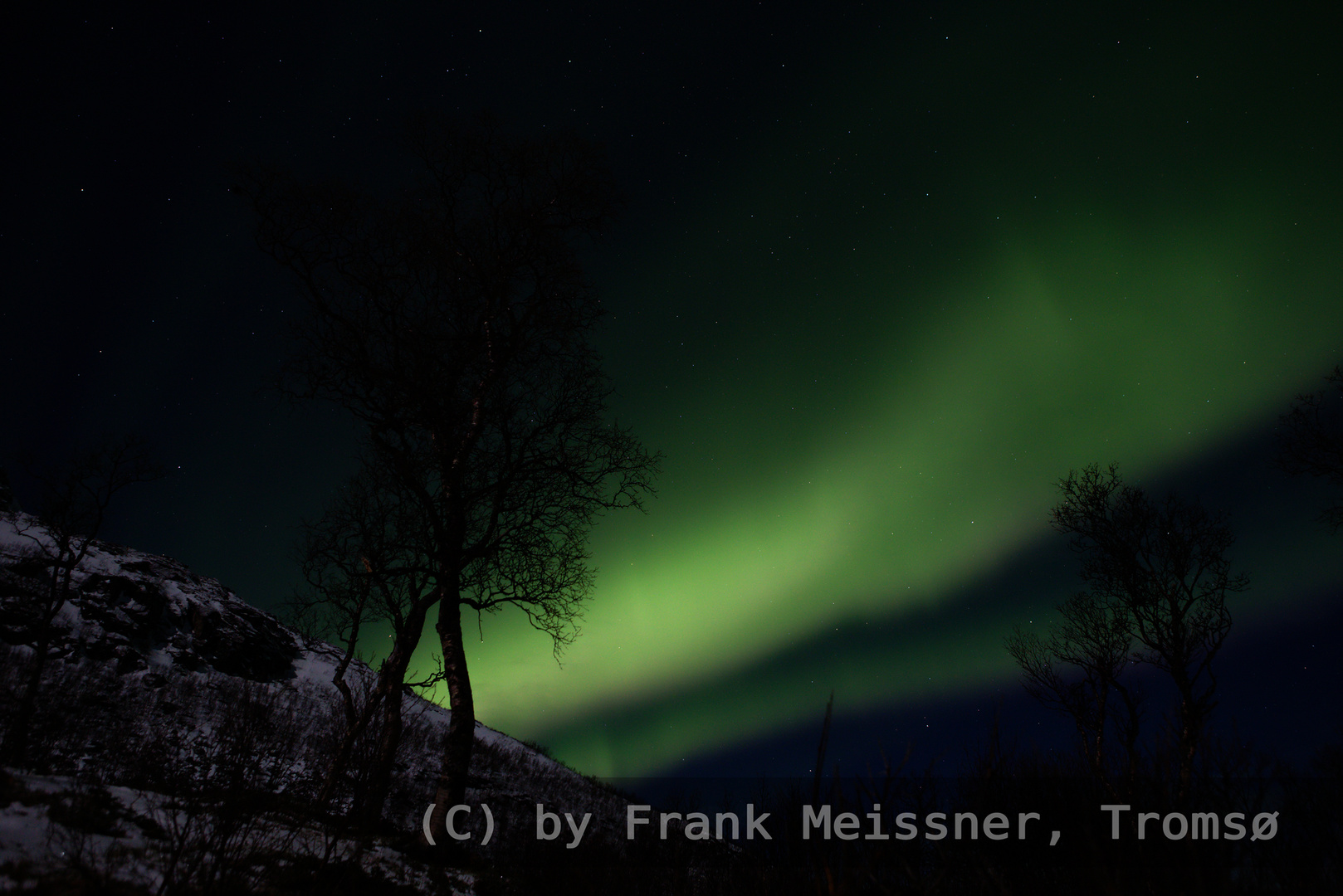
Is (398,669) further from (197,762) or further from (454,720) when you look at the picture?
(197,762)

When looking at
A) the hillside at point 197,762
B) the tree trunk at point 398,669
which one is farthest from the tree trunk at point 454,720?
the tree trunk at point 398,669

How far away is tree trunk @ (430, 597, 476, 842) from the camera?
31.1 ft

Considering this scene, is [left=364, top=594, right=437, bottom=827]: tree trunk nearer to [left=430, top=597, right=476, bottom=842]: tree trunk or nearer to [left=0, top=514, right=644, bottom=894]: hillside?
[left=0, top=514, right=644, bottom=894]: hillside

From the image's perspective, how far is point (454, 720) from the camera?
10.2 m

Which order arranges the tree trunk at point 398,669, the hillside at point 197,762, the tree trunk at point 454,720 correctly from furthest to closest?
the tree trunk at point 398,669 < the tree trunk at point 454,720 < the hillside at point 197,762

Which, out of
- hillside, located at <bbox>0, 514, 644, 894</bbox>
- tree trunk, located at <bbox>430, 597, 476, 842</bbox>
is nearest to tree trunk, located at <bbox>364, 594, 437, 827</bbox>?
hillside, located at <bbox>0, 514, 644, 894</bbox>

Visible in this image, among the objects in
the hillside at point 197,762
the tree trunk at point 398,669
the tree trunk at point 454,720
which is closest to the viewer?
the hillside at point 197,762

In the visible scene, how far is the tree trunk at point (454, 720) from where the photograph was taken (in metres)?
9.48

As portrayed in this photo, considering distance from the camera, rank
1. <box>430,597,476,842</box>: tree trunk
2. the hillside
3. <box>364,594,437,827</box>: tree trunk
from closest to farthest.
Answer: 1. the hillside
2. <box>430,597,476,842</box>: tree trunk
3. <box>364,594,437,827</box>: tree trunk

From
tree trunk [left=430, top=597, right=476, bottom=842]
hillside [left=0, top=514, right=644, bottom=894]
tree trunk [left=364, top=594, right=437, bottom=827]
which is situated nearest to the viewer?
hillside [left=0, top=514, right=644, bottom=894]

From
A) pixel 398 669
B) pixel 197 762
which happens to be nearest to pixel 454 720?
pixel 398 669

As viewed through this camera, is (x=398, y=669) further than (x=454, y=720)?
Yes

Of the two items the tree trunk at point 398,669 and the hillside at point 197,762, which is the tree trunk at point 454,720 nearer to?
the hillside at point 197,762

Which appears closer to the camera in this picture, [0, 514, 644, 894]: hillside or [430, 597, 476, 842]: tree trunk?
[0, 514, 644, 894]: hillside
